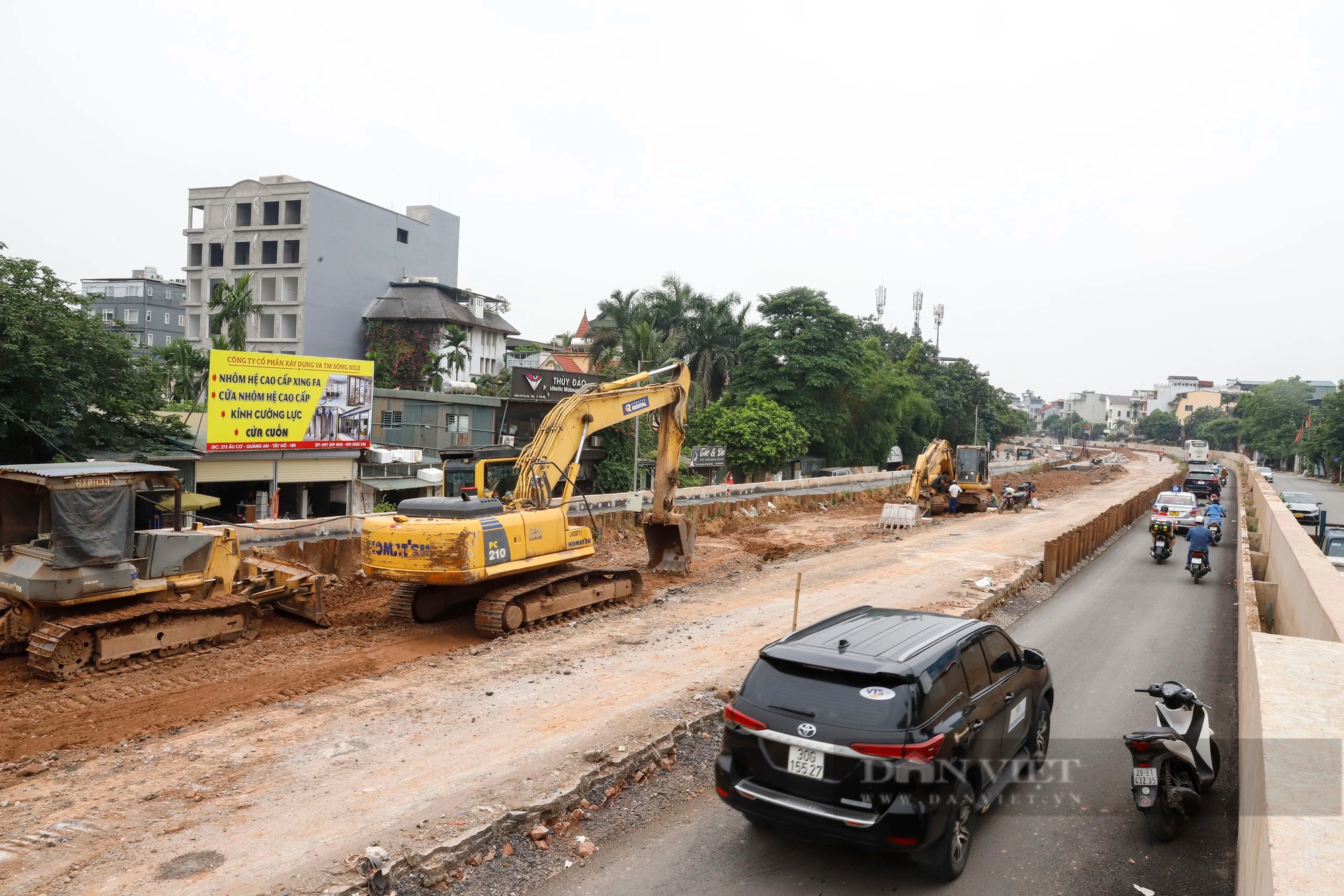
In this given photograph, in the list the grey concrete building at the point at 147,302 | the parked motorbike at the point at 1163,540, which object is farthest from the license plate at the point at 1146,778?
the grey concrete building at the point at 147,302

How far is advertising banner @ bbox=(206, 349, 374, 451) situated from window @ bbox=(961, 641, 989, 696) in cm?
2106

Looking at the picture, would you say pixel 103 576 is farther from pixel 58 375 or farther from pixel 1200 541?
pixel 1200 541

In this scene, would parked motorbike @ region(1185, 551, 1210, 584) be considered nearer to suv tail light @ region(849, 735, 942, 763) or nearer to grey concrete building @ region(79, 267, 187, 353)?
suv tail light @ region(849, 735, 942, 763)

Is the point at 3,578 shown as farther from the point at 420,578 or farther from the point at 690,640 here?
the point at 690,640

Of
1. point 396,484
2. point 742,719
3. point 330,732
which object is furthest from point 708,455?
point 742,719

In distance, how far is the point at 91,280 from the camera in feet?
317

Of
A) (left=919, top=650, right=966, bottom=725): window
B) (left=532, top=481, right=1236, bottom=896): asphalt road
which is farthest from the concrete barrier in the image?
(left=919, top=650, right=966, bottom=725): window

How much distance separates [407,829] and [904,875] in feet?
12.3

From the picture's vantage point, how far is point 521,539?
1389 cm

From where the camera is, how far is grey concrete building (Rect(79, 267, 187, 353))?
91.7m

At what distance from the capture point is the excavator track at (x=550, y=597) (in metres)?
13.5

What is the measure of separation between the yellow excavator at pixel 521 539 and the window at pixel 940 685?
7.89 m

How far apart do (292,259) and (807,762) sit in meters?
60.1

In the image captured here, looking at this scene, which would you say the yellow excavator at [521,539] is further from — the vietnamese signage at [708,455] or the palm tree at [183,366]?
the palm tree at [183,366]
